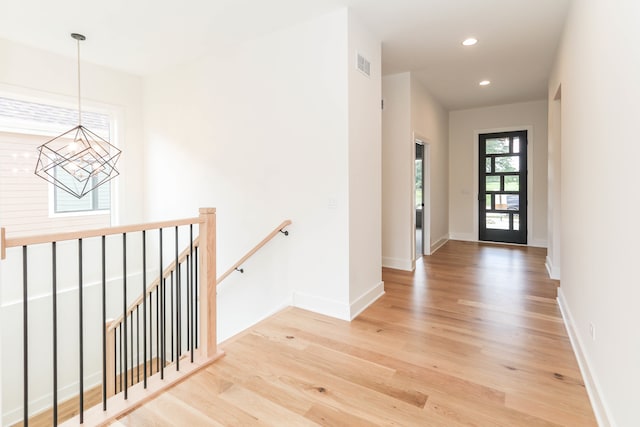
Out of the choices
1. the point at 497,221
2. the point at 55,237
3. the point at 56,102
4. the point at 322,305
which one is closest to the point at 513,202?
the point at 497,221

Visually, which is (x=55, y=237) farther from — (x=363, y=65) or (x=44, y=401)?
(x=44, y=401)

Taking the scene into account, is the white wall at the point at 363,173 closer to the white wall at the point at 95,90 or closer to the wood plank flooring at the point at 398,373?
the wood plank flooring at the point at 398,373

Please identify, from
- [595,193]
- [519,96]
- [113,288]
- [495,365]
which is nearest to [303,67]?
[595,193]

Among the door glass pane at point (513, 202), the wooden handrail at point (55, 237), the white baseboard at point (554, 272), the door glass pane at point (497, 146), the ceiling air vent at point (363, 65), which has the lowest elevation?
the white baseboard at point (554, 272)

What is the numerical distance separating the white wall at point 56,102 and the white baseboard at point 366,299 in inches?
137

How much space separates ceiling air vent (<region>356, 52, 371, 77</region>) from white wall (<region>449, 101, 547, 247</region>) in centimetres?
458

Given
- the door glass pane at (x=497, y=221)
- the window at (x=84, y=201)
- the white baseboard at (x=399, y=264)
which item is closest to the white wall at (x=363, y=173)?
the white baseboard at (x=399, y=264)

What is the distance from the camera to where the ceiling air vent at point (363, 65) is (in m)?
3.20

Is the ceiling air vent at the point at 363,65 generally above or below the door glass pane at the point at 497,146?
above

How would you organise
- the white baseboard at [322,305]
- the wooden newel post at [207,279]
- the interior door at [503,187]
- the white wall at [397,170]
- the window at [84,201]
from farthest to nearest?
the interior door at [503,187] < the white wall at [397,170] < the window at [84,201] < the white baseboard at [322,305] < the wooden newel post at [207,279]

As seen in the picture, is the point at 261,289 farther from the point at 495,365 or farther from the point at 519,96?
the point at 519,96

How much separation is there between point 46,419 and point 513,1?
20.7ft

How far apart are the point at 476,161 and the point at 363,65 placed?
4.78 metres

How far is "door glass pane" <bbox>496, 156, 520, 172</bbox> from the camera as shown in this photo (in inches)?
265
